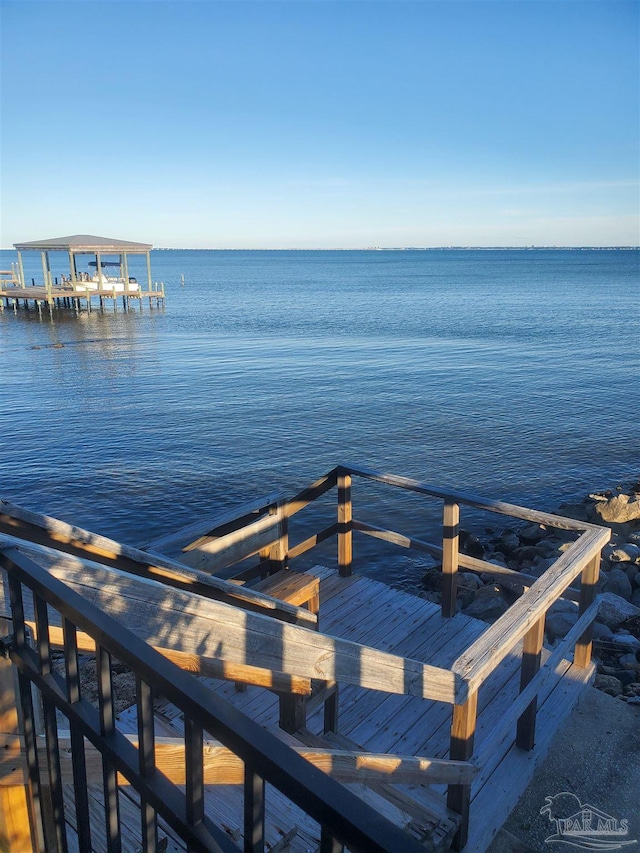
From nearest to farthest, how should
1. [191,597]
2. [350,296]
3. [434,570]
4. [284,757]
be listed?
[284,757], [191,597], [434,570], [350,296]

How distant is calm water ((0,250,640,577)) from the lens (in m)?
17.2

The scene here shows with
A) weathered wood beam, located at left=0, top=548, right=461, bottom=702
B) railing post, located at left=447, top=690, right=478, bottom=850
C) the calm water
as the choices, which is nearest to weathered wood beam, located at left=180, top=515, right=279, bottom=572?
railing post, located at left=447, top=690, right=478, bottom=850

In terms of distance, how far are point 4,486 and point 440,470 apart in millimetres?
10955

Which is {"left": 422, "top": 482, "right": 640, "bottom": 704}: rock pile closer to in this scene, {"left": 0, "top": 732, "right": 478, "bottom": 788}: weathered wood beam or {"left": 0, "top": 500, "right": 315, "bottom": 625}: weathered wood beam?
{"left": 0, "top": 732, "right": 478, "bottom": 788}: weathered wood beam

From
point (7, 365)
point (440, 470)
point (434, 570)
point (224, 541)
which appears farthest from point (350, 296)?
point (224, 541)

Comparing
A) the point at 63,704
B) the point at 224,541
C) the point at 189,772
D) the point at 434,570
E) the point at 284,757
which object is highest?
the point at 284,757

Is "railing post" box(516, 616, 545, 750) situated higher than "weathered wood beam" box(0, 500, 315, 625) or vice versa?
"weathered wood beam" box(0, 500, 315, 625)

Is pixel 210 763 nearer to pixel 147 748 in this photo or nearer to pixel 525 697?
pixel 147 748

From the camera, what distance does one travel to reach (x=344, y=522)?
7.37 m

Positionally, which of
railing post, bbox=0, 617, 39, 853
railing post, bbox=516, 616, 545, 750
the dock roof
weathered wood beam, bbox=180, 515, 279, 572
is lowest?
railing post, bbox=516, 616, 545, 750

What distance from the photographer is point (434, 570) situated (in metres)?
12.8

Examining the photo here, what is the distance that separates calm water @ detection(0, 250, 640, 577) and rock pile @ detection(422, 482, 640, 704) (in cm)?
130

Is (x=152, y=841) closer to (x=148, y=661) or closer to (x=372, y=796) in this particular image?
(x=148, y=661)

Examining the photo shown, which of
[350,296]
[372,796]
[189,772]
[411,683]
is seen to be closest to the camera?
[189,772]
